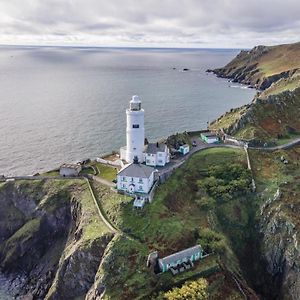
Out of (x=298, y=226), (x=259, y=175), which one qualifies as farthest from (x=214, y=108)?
(x=298, y=226)

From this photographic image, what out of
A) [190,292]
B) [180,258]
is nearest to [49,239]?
[180,258]

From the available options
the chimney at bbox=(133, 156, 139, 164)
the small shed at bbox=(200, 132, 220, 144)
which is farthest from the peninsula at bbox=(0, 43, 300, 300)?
the small shed at bbox=(200, 132, 220, 144)

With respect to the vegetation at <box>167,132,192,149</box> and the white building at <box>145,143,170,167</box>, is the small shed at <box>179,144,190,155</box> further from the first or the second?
the white building at <box>145,143,170,167</box>

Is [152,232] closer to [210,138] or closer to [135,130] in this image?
[135,130]

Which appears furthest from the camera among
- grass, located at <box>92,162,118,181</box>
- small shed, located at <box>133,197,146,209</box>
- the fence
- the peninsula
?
the fence

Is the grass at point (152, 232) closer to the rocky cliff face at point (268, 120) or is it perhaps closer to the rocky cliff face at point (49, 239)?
the rocky cliff face at point (49, 239)

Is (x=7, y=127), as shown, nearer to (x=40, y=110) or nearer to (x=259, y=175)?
(x=40, y=110)

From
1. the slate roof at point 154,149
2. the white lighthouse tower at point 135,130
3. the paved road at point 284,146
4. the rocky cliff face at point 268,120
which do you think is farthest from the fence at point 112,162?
the rocky cliff face at point 268,120
